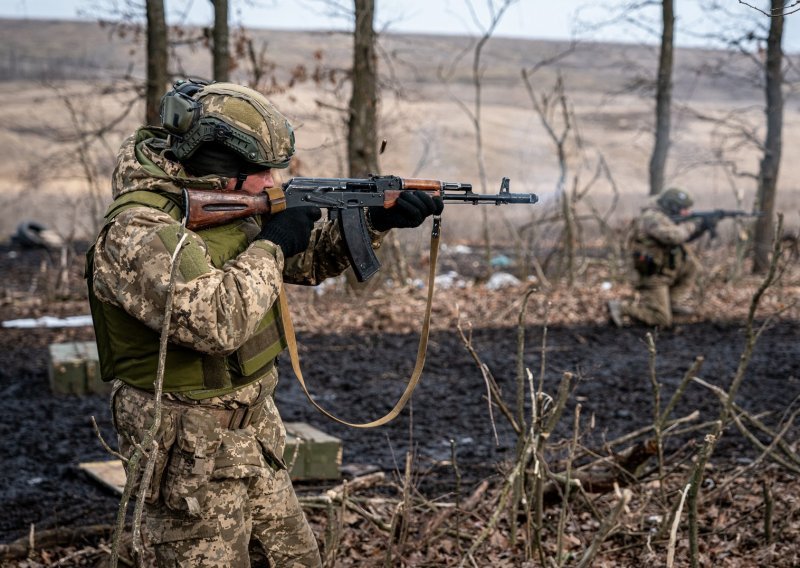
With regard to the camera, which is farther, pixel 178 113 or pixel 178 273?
pixel 178 113

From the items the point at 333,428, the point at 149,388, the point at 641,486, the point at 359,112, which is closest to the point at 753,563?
the point at 641,486

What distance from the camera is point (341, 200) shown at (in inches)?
149

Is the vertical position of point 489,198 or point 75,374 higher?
point 489,198

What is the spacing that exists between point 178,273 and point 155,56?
29.5 feet

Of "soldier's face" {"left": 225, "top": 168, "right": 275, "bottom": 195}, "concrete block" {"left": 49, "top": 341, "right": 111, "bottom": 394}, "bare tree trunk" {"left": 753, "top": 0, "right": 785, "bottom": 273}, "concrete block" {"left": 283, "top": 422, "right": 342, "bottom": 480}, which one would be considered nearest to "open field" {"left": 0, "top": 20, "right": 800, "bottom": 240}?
"bare tree trunk" {"left": 753, "top": 0, "right": 785, "bottom": 273}

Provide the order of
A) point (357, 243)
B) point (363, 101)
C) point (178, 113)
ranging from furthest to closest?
1. point (363, 101)
2. point (357, 243)
3. point (178, 113)

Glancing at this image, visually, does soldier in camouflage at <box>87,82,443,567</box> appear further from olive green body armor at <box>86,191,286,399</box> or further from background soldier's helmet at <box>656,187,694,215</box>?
background soldier's helmet at <box>656,187,694,215</box>

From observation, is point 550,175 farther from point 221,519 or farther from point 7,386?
point 221,519

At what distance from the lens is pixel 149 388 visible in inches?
124

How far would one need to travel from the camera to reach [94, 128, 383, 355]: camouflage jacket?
295 cm

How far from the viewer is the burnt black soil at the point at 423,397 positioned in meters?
5.72

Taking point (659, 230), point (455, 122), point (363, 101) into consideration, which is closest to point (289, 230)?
point (659, 230)

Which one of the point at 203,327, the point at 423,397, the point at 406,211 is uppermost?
the point at 406,211

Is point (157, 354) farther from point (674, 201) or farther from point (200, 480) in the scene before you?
point (674, 201)
